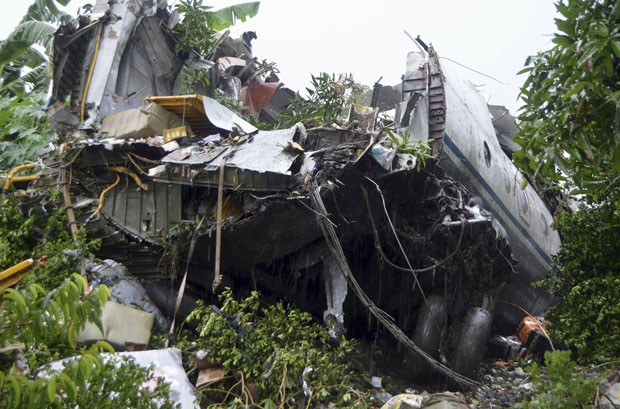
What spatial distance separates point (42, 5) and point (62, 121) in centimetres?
743

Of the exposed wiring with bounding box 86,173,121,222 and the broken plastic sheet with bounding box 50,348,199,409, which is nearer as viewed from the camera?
the broken plastic sheet with bounding box 50,348,199,409

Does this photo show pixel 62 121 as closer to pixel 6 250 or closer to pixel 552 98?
pixel 6 250

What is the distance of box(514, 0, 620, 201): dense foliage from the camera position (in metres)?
4.46

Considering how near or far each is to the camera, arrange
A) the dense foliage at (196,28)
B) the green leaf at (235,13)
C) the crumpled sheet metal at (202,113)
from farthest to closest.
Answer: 1. the green leaf at (235,13)
2. the dense foliage at (196,28)
3. the crumpled sheet metal at (202,113)

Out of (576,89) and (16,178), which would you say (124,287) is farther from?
(576,89)

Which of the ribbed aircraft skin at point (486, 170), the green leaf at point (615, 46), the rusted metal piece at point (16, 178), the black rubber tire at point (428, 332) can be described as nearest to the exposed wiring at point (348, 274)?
the black rubber tire at point (428, 332)

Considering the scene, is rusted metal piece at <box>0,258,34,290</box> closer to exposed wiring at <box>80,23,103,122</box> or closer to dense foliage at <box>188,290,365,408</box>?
dense foliage at <box>188,290,365,408</box>

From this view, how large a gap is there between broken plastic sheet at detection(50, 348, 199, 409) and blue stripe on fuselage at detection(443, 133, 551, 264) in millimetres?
5861

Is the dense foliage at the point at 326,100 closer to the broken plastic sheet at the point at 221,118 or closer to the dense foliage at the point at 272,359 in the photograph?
the broken plastic sheet at the point at 221,118

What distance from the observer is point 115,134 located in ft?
30.9

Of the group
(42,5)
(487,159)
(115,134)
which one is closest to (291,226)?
(115,134)

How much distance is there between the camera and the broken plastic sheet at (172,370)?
573cm

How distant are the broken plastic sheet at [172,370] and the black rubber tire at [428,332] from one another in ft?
12.9

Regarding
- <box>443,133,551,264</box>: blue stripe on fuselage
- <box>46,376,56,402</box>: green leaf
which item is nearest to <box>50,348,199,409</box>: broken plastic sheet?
<box>46,376,56,402</box>: green leaf
